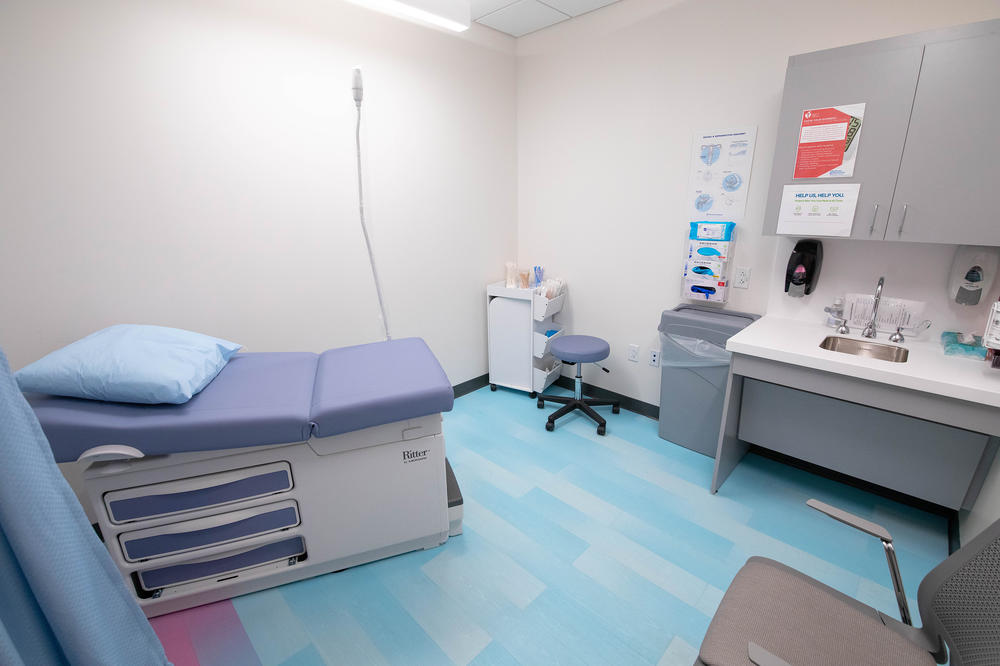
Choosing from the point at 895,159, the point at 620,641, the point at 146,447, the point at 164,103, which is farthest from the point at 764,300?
the point at 164,103

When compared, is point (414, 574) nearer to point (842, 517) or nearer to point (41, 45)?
point (842, 517)

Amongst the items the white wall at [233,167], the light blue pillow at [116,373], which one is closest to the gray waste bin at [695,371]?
the white wall at [233,167]

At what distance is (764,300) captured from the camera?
2314mm

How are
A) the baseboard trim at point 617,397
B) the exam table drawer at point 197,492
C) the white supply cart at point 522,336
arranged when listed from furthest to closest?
the white supply cart at point 522,336, the baseboard trim at point 617,397, the exam table drawer at point 197,492

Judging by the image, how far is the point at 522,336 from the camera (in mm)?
3109

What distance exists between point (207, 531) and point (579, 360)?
1.99m

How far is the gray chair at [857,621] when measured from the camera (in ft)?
2.81

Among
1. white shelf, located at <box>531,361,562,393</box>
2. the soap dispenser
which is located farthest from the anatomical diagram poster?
white shelf, located at <box>531,361,562,393</box>

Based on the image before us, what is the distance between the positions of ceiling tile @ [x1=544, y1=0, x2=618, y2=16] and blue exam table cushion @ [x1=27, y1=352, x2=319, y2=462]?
2552mm

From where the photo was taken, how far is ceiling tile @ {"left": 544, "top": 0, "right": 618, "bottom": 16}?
8.18ft

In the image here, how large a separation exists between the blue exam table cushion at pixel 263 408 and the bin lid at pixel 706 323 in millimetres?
1407

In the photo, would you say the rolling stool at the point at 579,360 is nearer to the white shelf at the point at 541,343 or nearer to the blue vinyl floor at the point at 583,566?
the white shelf at the point at 541,343

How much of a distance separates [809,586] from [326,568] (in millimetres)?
1617

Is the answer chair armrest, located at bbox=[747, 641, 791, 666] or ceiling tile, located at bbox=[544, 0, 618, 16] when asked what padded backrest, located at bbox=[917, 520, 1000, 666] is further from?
ceiling tile, located at bbox=[544, 0, 618, 16]
